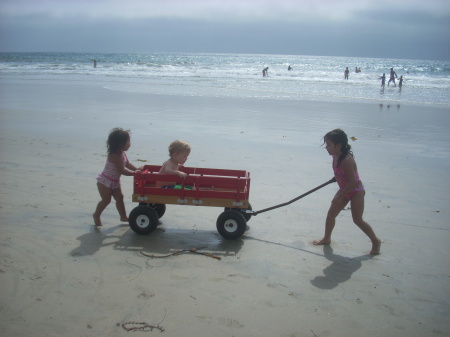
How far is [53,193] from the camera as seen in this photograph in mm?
6137

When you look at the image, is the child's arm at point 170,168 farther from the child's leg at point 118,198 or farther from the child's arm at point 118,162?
the child's leg at point 118,198

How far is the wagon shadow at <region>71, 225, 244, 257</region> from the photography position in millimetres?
4559

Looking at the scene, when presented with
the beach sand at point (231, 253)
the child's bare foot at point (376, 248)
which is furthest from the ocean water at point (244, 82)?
the child's bare foot at point (376, 248)

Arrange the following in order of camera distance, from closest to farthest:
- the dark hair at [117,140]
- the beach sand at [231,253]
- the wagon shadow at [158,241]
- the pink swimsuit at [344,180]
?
1. the beach sand at [231,253]
2. the wagon shadow at [158,241]
3. the pink swimsuit at [344,180]
4. the dark hair at [117,140]

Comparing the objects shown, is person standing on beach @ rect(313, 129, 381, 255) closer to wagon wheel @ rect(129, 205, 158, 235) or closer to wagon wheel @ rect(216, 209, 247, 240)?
wagon wheel @ rect(216, 209, 247, 240)

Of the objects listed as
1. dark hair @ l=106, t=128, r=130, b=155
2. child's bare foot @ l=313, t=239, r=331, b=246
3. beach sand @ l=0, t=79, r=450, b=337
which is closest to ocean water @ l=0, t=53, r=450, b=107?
beach sand @ l=0, t=79, r=450, b=337

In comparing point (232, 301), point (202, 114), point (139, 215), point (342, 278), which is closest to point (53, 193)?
point (139, 215)

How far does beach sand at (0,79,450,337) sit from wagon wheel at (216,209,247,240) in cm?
12

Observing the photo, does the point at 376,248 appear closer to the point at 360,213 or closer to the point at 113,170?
the point at 360,213

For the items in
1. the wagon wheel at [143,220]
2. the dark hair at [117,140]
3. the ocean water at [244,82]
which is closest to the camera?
the wagon wheel at [143,220]

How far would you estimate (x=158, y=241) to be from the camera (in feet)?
15.8

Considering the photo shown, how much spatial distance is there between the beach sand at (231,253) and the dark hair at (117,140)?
90 centimetres

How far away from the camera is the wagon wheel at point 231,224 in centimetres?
485

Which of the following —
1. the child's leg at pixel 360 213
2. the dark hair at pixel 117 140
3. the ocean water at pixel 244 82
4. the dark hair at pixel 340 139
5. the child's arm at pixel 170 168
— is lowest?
the child's leg at pixel 360 213
